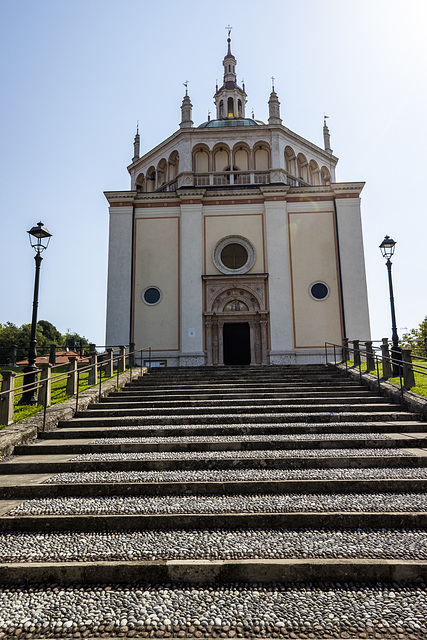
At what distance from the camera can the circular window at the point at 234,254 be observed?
20562mm

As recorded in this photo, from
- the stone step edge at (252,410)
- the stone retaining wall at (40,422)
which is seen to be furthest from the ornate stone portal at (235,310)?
the stone step edge at (252,410)

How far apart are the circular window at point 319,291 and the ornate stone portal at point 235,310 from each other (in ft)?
7.86

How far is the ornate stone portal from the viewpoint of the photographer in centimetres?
2006

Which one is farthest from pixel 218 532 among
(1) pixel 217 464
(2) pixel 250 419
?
(2) pixel 250 419

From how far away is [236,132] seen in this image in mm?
22562

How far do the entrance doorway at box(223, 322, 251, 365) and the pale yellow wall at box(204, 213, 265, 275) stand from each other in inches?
123

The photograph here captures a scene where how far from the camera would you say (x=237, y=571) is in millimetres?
3748

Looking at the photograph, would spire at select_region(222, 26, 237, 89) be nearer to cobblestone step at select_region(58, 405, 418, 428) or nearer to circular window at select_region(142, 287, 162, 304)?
circular window at select_region(142, 287, 162, 304)

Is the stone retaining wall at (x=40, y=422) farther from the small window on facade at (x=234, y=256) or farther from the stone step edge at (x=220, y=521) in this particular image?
the small window on facade at (x=234, y=256)

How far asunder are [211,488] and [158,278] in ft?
52.1

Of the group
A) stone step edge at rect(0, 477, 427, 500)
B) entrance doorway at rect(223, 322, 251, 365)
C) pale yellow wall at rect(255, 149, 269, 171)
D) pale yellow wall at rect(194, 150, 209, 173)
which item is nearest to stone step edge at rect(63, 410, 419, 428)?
stone step edge at rect(0, 477, 427, 500)

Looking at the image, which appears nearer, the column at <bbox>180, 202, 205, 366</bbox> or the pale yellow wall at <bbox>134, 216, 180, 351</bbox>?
the column at <bbox>180, 202, 205, 366</bbox>

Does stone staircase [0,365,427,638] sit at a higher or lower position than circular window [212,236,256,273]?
lower

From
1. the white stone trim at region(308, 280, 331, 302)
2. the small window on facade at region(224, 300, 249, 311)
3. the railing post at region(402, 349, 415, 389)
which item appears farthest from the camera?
the small window on facade at region(224, 300, 249, 311)
